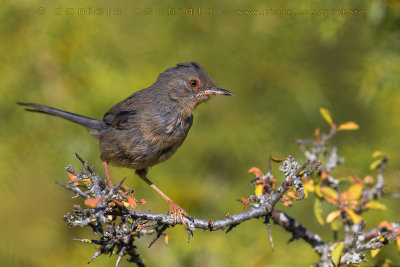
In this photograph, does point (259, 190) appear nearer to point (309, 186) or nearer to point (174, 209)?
point (309, 186)

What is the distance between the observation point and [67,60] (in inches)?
192

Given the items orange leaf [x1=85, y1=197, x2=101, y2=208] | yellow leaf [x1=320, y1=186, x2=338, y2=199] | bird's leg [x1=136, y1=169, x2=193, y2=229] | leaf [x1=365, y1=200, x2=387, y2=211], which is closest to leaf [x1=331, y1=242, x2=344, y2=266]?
yellow leaf [x1=320, y1=186, x2=338, y2=199]

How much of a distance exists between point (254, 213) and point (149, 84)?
2676 mm

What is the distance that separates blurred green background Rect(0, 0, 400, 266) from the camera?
460cm

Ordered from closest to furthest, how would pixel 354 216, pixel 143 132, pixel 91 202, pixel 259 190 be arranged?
pixel 91 202, pixel 259 190, pixel 354 216, pixel 143 132

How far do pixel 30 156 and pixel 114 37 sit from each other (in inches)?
61.0

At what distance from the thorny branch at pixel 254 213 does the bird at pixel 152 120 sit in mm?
952

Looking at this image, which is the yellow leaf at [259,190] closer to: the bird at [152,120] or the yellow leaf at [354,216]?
the yellow leaf at [354,216]

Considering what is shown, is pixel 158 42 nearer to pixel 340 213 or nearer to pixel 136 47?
pixel 136 47

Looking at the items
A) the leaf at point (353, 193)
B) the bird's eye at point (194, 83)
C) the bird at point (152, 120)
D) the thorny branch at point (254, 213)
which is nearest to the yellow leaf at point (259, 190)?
the thorny branch at point (254, 213)

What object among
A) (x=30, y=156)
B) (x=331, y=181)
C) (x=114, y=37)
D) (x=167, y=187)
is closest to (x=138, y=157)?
(x=167, y=187)

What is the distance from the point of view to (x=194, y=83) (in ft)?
13.0

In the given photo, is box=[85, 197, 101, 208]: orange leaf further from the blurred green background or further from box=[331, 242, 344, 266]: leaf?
the blurred green background

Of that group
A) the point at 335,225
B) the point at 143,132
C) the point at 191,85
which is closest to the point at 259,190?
the point at 335,225
